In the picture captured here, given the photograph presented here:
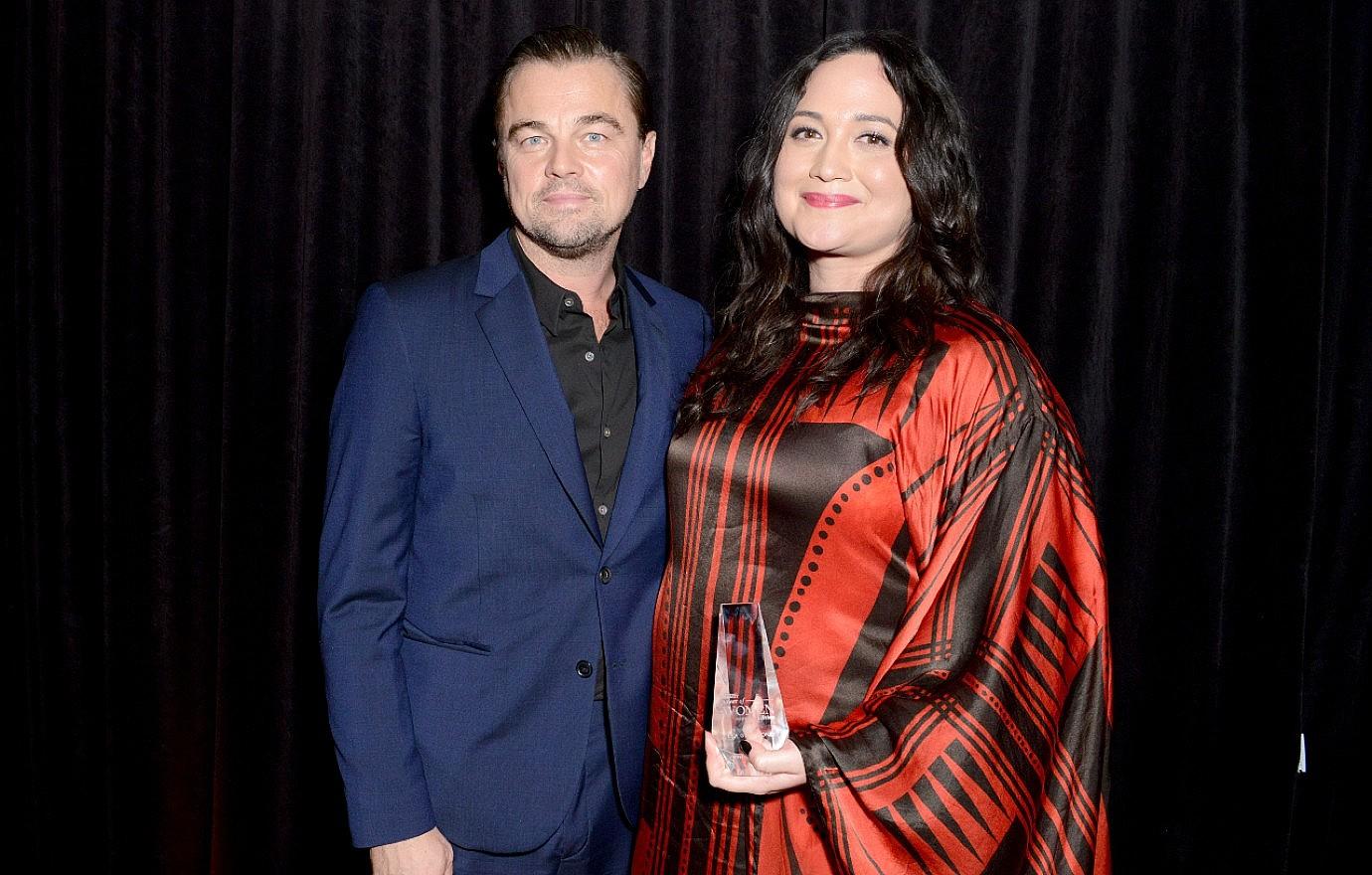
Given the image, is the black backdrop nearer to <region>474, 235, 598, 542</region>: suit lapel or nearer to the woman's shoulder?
<region>474, 235, 598, 542</region>: suit lapel

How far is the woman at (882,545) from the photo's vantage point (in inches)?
48.0

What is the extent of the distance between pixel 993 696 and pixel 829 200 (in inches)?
30.7

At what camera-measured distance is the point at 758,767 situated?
115 cm

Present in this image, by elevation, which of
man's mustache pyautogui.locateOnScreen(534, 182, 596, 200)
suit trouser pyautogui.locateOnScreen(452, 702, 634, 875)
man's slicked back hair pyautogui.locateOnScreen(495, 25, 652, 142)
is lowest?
suit trouser pyautogui.locateOnScreen(452, 702, 634, 875)

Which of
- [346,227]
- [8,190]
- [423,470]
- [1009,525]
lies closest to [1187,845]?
[1009,525]

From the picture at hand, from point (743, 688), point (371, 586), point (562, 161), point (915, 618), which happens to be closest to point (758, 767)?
Result: point (743, 688)

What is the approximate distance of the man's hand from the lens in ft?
4.75

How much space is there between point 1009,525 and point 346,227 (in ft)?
5.74

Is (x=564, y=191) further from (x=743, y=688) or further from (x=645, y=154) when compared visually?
(x=743, y=688)

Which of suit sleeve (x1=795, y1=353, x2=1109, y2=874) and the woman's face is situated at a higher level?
the woman's face

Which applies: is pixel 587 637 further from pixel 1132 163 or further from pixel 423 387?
pixel 1132 163

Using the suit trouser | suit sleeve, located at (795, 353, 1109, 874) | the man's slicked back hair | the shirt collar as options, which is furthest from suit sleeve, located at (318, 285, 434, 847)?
suit sleeve, located at (795, 353, 1109, 874)

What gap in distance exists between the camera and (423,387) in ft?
4.83

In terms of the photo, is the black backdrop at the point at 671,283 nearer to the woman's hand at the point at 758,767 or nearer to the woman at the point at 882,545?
the woman at the point at 882,545
